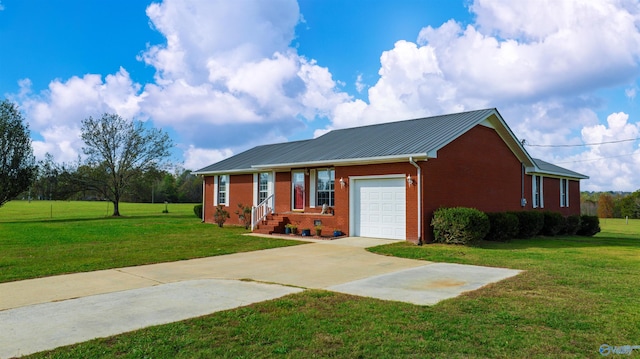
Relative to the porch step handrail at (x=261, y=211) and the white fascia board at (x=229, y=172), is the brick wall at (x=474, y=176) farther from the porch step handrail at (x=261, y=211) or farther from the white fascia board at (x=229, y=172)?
the white fascia board at (x=229, y=172)

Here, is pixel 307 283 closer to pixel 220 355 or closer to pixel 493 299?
pixel 493 299

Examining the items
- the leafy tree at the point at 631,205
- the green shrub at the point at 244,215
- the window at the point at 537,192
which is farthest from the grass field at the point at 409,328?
the leafy tree at the point at 631,205

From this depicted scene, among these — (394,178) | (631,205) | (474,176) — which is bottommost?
(631,205)

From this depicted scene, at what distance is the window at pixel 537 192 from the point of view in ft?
76.8

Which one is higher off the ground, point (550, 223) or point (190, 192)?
point (190, 192)

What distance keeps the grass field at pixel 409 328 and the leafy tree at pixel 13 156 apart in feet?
110

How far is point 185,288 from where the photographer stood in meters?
7.82

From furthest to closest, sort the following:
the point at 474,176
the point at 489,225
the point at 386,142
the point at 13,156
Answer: the point at 13,156 < the point at 474,176 < the point at 386,142 < the point at 489,225

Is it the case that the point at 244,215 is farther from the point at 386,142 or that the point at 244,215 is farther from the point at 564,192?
the point at 564,192

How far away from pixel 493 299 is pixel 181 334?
4.54 meters

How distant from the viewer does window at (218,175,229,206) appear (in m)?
25.5

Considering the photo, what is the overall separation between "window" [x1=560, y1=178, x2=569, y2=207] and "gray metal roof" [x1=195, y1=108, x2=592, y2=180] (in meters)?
6.37

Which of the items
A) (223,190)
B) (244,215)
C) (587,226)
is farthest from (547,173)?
(223,190)

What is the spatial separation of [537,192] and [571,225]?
8.70 ft
